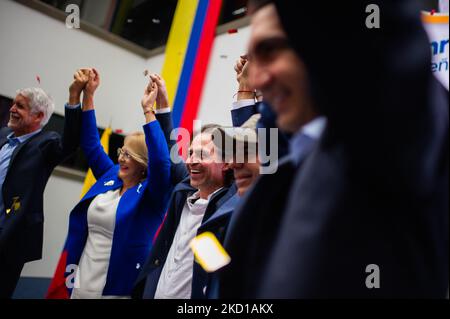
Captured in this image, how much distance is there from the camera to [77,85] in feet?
4.51

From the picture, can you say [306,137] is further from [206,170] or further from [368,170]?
[206,170]

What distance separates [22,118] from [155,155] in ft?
2.68

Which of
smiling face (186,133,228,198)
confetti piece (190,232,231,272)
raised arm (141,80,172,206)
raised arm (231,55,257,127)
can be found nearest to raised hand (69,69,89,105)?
raised arm (141,80,172,206)

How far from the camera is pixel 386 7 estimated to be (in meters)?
0.35

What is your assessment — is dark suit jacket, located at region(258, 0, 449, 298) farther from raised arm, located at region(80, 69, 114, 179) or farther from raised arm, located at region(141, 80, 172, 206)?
raised arm, located at region(80, 69, 114, 179)

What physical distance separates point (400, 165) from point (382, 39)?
0.11 meters

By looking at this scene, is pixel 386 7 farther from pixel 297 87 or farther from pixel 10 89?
pixel 10 89

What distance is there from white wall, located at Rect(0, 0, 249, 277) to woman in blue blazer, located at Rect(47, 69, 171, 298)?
137 cm

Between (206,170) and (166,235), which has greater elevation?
(206,170)

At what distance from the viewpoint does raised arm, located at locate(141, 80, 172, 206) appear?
114 cm

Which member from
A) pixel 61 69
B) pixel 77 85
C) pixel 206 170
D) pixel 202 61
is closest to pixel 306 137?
pixel 206 170

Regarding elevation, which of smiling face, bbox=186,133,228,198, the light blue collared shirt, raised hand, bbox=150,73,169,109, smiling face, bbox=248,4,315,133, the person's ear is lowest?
smiling face, bbox=186,133,228,198

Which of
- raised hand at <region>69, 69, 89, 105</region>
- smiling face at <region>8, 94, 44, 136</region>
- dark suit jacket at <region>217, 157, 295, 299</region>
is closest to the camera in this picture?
dark suit jacket at <region>217, 157, 295, 299</region>
